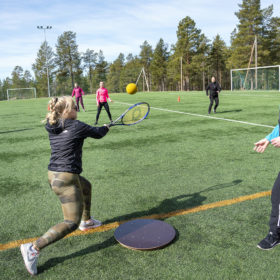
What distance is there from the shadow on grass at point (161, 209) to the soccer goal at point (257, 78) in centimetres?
3199

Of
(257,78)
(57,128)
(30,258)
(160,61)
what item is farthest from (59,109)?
(160,61)

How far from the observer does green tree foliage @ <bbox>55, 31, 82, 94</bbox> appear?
87.6 metres

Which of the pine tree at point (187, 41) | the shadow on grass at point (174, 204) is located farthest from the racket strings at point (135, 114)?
the pine tree at point (187, 41)

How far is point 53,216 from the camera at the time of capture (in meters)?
4.20

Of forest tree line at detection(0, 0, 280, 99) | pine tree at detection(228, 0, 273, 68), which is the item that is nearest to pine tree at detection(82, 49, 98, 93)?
forest tree line at detection(0, 0, 280, 99)

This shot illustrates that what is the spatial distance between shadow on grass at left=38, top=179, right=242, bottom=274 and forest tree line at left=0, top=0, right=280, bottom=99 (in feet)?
201

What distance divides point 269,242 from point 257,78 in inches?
1469

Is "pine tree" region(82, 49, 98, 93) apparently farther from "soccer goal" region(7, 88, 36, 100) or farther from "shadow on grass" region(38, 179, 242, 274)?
"shadow on grass" region(38, 179, 242, 274)

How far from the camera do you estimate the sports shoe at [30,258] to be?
288cm

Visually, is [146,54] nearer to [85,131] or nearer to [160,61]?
[160,61]

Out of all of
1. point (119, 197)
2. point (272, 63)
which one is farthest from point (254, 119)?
point (272, 63)

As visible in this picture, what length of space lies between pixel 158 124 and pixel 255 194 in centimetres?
831

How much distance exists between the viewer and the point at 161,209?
14.2 feet

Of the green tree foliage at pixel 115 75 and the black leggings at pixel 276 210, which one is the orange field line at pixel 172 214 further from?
the green tree foliage at pixel 115 75
